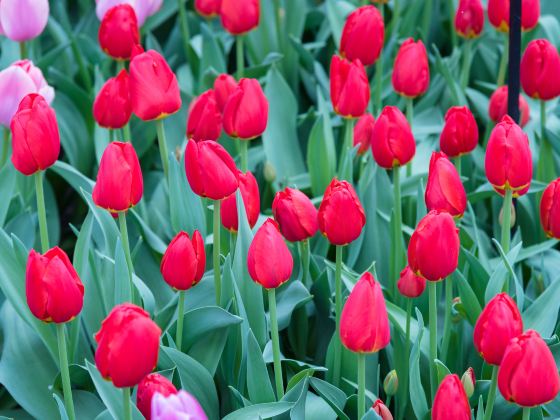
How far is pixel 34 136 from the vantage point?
1.29 m

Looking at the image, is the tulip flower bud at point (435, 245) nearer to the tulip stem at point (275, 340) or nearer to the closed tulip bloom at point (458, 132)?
the tulip stem at point (275, 340)

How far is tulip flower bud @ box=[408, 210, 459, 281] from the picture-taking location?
3.68ft

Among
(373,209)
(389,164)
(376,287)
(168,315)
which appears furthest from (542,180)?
(376,287)

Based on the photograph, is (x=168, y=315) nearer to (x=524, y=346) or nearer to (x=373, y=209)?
(x=373, y=209)

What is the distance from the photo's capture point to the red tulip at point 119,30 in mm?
1683

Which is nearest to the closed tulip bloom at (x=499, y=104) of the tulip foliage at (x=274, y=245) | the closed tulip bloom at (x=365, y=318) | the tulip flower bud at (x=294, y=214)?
the tulip foliage at (x=274, y=245)

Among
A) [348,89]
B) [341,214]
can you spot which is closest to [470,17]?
[348,89]

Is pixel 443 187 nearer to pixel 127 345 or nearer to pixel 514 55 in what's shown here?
pixel 514 55

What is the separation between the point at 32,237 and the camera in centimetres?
170

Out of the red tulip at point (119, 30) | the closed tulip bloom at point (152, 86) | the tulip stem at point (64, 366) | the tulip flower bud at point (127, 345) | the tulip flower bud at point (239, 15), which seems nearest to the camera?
the tulip flower bud at point (127, 345)

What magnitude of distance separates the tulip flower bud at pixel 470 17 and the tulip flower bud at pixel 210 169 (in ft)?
2.83

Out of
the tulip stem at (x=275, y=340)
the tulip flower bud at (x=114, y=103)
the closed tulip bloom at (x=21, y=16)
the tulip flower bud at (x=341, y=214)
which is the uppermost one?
the closed tulip bloom at (x=21, y=16)

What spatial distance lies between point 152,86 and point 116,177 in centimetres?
24

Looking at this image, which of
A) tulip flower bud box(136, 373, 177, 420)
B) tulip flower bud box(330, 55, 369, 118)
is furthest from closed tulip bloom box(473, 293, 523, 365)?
tulip flower bud box(330, 55, 369, 118)
